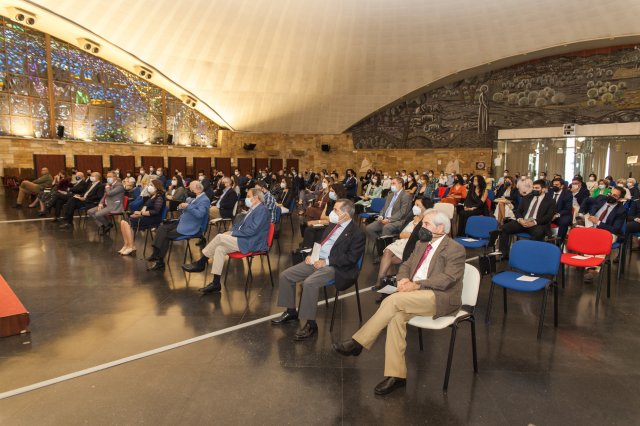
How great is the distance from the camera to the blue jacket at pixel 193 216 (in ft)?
19.7

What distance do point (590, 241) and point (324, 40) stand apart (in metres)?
17.1

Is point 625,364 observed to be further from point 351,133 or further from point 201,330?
point 351,133

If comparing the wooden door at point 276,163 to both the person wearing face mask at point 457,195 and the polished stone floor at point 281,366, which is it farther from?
the polished stone floor at point 281,366

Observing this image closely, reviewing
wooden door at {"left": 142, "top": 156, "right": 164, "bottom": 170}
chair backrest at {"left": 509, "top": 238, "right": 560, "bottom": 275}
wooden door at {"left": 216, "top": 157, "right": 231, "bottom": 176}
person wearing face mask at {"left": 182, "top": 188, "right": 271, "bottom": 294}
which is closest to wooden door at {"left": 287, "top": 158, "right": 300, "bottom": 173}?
wooden door at {"left": 216, "top": 157, "right": 231, "bottom": 176}

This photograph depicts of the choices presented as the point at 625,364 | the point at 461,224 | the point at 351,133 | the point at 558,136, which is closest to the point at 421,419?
the point at 625,364

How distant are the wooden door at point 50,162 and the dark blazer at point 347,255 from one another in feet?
54.8

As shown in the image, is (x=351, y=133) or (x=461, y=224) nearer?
(x=461, y=224)

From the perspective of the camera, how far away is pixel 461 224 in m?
8.09

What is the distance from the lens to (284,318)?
414 centimetres

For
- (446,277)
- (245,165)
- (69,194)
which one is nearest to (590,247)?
(446,277)

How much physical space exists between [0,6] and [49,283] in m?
15.1

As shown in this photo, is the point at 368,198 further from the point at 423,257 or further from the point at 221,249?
the point at 423,257

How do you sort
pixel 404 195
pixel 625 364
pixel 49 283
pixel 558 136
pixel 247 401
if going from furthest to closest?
pixel 558 136, pixel 404 195, pixel 49 283, pixel 625 364, pixel 247 401

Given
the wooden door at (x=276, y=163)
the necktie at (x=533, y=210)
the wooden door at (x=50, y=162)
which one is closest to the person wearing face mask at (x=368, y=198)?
the necktie at (x=533, y=210)
